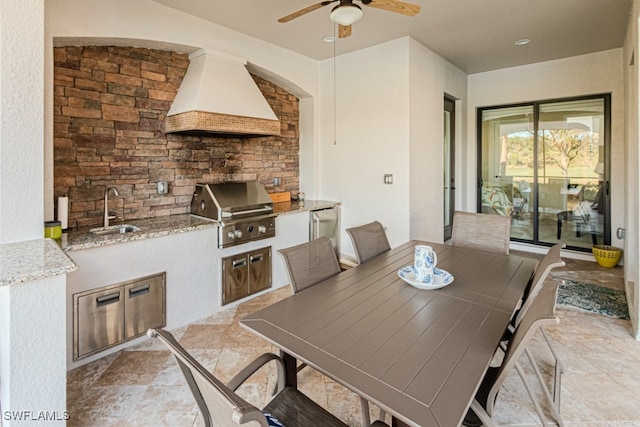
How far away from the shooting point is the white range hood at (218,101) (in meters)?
3.04

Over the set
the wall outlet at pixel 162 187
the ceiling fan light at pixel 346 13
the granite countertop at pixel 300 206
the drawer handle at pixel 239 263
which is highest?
the ceiling fan light at pixel 346 13

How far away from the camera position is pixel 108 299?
2385mm

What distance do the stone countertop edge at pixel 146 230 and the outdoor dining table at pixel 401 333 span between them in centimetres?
151

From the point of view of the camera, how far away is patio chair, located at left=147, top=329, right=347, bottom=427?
2.43ft

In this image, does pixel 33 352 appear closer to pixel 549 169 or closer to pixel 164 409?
pixel 164 409

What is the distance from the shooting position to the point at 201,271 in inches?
117

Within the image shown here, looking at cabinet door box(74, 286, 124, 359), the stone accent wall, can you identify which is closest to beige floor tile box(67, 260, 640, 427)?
cabinet door box(74, 286, 124, 359)

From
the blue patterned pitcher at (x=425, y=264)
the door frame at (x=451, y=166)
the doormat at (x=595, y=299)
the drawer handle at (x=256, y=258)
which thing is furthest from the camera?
the door frame at (x=451, y=166)

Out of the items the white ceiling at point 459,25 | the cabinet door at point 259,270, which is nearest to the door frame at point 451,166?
the white ceiling at point 459,25

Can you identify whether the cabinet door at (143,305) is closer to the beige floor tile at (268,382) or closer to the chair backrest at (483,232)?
the beige floor tile at (268,382)

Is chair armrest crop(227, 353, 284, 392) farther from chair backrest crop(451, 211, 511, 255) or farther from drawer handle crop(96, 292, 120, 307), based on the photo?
chair backrest crop(451, 211, 511, 255)

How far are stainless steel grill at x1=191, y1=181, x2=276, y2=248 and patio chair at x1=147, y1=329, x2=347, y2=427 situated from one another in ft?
6.17

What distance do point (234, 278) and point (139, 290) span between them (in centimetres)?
88

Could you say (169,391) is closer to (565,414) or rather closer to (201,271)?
(201,271)
